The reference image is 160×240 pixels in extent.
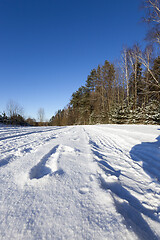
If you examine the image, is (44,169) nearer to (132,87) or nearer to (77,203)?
(77,203)

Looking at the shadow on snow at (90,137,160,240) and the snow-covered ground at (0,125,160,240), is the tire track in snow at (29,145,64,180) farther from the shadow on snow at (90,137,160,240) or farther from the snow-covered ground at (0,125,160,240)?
the shadow on snow at (90,137,160,240)

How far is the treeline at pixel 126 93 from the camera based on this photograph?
33.1 ft

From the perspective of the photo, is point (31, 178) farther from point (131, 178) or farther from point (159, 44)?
point (159, 44)

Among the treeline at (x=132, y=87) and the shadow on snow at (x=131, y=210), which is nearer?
the shadow on snow at (x=131, y=210)

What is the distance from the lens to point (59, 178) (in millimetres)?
994

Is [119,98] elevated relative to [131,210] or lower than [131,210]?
elevated

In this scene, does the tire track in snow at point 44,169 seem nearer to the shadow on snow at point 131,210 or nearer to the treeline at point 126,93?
the shadow on snow at point 131,210

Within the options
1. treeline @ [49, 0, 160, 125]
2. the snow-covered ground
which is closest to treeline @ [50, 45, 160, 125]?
treeline @ [49, 0, 160, 125]

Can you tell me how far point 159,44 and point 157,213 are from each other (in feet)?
36.7

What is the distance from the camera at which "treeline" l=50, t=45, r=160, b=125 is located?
10.1 m

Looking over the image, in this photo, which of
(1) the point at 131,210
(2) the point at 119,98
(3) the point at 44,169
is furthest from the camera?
(2) the point at 119,98

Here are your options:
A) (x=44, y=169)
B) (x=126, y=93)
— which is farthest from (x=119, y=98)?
(x=44, y=169)

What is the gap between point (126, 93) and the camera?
17.4 metres

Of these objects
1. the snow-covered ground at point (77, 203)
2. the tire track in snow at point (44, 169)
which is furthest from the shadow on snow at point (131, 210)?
the tire track in snow at point (44, 169)
